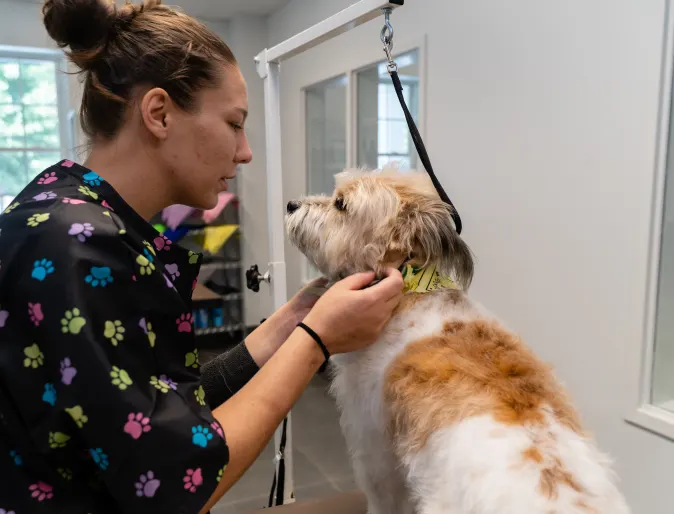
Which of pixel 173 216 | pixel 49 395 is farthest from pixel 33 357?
pixel 173 216

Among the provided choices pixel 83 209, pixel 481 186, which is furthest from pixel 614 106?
pixel 83 209

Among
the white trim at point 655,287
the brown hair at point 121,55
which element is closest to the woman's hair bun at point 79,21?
the brown hair at point 121,55

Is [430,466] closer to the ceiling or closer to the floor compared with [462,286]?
closer to the floor

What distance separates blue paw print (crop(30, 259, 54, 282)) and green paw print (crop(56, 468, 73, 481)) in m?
0.26

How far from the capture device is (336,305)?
3.27ft

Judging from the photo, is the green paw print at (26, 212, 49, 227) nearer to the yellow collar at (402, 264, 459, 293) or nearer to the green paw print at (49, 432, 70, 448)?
the green paw print at (49, 432, 70, 448)

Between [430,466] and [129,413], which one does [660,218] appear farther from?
[129,413]

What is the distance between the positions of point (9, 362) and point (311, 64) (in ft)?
13.4

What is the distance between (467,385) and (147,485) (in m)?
0.55

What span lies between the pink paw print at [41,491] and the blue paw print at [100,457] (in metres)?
0.11

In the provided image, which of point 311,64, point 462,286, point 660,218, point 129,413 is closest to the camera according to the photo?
point 129,413

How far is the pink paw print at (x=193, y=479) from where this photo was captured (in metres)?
0.68

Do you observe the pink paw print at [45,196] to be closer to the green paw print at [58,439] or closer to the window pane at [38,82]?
the green paw print at [58,439]

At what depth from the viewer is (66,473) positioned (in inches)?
27.9
